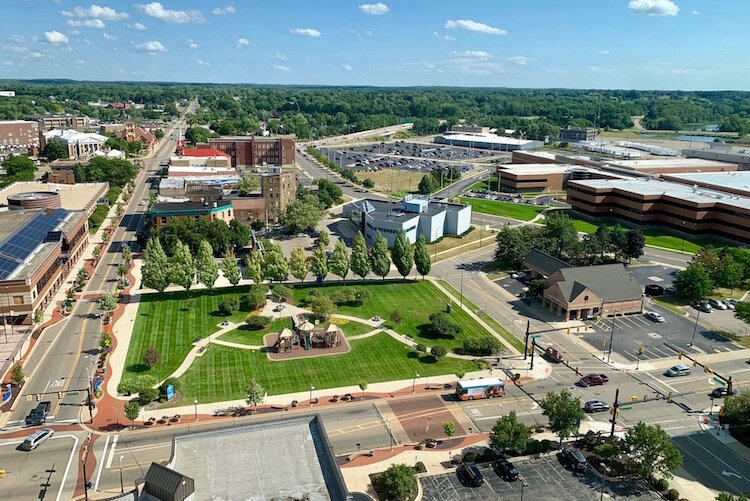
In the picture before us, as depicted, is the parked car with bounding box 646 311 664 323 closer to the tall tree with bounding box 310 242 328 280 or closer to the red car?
the red car

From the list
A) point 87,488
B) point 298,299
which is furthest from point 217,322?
point 87,488

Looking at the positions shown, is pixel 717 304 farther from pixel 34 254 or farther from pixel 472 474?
pixel 34 254

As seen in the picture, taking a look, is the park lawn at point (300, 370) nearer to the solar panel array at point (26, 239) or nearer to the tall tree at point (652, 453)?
the tall tree at point (652, 453)

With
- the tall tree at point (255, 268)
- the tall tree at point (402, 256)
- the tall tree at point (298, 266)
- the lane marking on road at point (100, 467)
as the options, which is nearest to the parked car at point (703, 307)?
the tall tree at point (402, 256)

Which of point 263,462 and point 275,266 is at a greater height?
point 263,462

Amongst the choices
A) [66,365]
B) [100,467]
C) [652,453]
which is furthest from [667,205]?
[100,467]

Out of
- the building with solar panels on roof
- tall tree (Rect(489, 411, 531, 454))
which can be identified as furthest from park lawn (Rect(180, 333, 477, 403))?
the building with solar panels on roof
